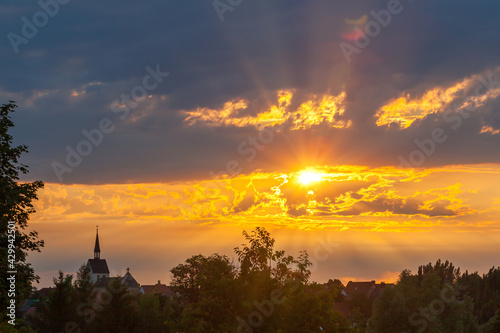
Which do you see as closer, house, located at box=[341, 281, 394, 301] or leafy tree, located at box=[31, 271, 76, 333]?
leafy tree, located at box=[31, 271, 76, 333]

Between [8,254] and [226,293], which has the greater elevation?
[8,254]

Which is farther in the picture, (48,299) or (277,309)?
(48,299)

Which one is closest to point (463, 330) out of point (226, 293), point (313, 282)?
point (313, 282)

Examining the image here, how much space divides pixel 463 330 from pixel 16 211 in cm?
7274

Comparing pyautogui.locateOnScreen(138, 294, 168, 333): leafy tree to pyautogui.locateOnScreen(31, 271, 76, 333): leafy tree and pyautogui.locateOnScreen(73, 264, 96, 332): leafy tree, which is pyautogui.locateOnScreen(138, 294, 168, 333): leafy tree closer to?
pyautogui.locateOnScreen(73, 264, 96, 332): leafy tree

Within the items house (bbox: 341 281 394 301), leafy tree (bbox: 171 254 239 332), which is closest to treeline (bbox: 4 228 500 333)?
leafy tree (bbox: 171 254 239 332)

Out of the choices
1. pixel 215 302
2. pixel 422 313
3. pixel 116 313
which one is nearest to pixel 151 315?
pixel 116 313

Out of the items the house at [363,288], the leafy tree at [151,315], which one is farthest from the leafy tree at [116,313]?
the house at [363,288]

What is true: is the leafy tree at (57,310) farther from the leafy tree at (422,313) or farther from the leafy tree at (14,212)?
the leafy tree at (422,313)

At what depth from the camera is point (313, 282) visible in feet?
132

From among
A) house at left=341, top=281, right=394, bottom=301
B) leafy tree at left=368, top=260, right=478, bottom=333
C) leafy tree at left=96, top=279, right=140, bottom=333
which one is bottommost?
leafy tree at left=368, top=260, right=478, bottom=333

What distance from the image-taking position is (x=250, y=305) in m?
33.6

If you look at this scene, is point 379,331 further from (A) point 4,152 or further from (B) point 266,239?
(A) point 4,152

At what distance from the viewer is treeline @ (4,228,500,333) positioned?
3569 centimetres
